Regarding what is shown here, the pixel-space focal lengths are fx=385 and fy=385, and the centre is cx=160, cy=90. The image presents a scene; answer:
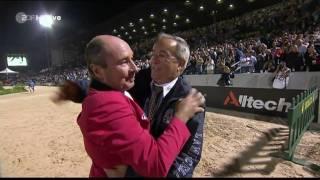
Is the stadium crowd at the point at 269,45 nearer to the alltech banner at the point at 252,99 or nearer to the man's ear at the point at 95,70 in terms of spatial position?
the alltech banner at the point at 252,99

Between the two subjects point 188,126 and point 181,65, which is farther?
point 181,65

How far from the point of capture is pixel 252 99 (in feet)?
40.6

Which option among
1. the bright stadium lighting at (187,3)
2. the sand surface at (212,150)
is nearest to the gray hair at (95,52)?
the sand surface at (212,150)

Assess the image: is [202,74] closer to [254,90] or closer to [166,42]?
[254,90]

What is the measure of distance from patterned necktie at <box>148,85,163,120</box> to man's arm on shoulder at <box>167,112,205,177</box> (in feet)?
0.93

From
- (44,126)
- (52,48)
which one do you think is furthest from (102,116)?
(52,48)

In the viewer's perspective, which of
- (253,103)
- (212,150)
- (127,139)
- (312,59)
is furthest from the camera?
(312,59)

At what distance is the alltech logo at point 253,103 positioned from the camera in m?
11.2

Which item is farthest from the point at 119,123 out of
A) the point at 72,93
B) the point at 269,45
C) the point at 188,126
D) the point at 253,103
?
the point at 269,45

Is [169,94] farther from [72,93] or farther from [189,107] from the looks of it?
[72,93]

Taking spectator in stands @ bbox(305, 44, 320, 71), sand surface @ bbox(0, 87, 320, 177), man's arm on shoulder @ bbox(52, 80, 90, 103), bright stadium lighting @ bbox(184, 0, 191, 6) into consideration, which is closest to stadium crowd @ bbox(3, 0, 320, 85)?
spectator in stands @ bbox(305, 44, 320, 71)

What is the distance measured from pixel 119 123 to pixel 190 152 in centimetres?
79

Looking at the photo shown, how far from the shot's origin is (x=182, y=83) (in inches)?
97.5

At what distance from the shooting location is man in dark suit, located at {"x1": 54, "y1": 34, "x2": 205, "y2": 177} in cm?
225
